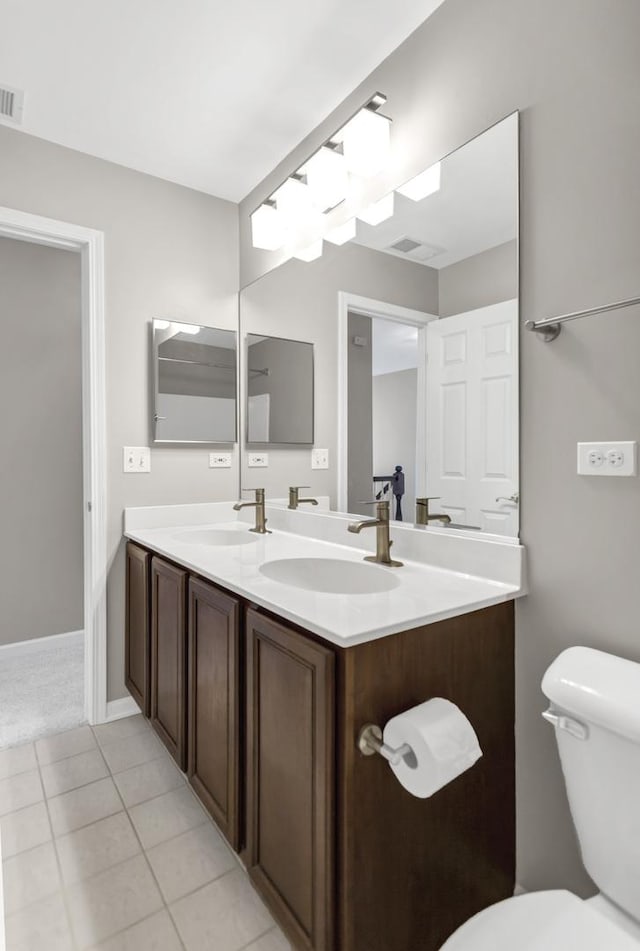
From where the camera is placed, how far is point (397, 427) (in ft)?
5.41

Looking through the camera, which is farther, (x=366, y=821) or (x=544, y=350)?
(x=544, y=350)

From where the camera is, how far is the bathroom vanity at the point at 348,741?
0.98 metres

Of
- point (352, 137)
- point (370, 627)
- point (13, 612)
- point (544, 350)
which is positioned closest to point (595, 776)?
point (370, 627)

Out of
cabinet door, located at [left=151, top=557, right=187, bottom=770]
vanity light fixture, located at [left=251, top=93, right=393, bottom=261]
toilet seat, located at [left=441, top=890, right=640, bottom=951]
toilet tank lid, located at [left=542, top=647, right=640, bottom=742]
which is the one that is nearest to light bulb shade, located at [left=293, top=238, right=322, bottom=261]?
vanity light fixture, located at [left=251, top=93, right=393, bottom=261]

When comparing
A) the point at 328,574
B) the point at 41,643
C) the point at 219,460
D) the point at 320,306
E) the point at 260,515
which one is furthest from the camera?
the point at 41,643

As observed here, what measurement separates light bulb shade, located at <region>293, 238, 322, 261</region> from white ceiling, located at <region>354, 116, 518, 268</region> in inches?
16.0

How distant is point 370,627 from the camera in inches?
38.6

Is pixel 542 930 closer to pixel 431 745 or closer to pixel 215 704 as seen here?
pixel 431 745

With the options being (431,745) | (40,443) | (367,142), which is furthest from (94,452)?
(431,745)

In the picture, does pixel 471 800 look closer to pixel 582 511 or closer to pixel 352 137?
pixel 582 511

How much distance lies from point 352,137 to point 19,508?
8.40ft

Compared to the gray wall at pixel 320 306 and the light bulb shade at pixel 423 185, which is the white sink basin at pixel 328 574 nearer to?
the gray wall at pixel 320 306

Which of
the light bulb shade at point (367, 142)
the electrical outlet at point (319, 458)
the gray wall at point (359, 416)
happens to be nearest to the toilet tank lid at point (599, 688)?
the gray wall at point (359, 416)

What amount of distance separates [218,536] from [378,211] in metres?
1.42
